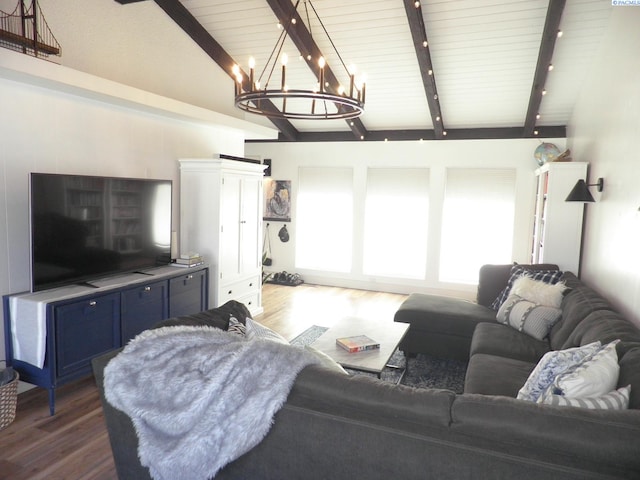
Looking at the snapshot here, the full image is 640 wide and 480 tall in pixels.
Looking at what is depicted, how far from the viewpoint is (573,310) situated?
10.8ft

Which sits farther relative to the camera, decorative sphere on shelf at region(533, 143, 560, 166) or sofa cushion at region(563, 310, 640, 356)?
decorative sphere on shelf at region(533, 143, 560, 166)

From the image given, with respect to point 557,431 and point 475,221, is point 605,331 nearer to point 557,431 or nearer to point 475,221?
point 557,431

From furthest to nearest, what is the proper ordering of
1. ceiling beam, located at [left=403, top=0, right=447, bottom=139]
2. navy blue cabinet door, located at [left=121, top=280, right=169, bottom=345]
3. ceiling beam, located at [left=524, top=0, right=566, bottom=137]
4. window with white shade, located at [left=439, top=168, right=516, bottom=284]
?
window with white shade, located at [left=439, top=168, right=516, bottom=284], ceiling beam, located at [left=403, top=0, right=447, bottom=139], ceiling beam, located at [left=524, top=0, right=566, bottom=137], navy blue cabinet door, located at [left=121, top=280, right=169, bottom=345]

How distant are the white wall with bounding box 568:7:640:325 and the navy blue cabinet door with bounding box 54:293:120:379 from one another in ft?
12.2

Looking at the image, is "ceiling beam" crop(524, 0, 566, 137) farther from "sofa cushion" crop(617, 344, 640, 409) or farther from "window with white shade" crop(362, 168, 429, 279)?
"sofa cushion" crop(617, 344, 640, 409)

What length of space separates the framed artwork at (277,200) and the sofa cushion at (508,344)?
4694 mm

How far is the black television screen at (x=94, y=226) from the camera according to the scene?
3266 mm

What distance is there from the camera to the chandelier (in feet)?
8.71

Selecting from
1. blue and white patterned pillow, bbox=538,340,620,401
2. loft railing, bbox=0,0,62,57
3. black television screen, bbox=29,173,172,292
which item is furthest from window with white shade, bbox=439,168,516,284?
loft railing, bbox=0,0,62,57

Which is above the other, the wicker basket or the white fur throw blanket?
the white fur throw blanket

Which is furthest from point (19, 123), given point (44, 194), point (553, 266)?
point (553, 266)

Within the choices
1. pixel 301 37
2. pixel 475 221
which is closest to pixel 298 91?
pixel 301 37

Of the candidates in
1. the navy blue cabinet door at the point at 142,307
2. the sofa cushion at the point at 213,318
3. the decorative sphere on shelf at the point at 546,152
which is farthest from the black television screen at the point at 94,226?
the decorative sphere on shelf at the point at 546,152

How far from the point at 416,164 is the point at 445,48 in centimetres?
226
